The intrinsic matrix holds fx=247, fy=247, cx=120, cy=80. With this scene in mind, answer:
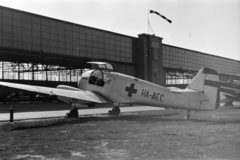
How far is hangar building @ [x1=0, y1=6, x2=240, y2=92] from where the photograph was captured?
28922 mm

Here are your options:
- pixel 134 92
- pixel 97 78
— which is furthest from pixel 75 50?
pixel 134 92

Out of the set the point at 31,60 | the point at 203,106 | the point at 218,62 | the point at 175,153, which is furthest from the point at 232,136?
the point at 218,62

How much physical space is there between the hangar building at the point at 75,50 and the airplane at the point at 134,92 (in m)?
16.3

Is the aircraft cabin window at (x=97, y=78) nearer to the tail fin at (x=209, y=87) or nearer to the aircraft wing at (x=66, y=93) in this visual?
the aircraft wing at (x=66, y=93)

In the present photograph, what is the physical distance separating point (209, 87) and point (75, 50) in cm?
2432

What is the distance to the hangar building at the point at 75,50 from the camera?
28922 mm

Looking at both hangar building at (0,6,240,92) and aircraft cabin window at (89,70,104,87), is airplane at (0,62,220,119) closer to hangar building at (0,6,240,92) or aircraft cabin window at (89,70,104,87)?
aircraft cabin window at (89,70,104,87)

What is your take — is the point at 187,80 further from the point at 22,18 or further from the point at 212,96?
the point at 212,96

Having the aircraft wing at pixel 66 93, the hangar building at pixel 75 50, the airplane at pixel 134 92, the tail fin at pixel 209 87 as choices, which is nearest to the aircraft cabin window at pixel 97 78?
the airplane at pixel 134 92

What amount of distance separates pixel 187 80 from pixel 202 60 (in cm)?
1135

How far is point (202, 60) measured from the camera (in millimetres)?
57750

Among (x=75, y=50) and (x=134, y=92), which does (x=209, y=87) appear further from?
(x=75, y=50)

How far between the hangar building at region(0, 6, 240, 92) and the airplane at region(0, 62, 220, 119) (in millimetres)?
16255

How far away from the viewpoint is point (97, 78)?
16.0 m
